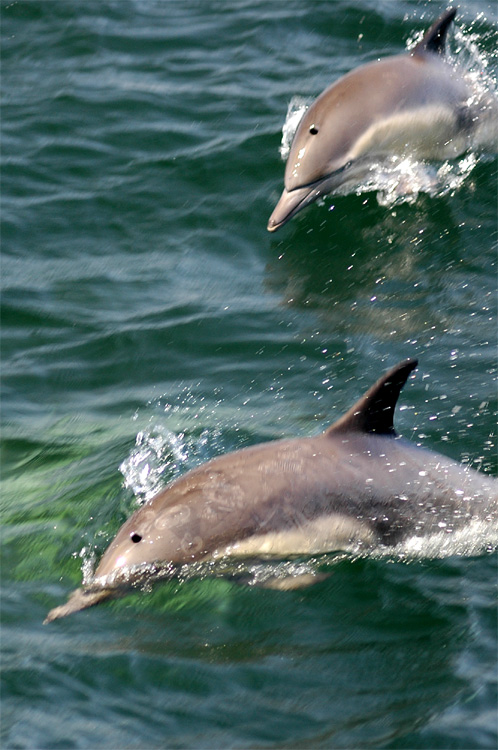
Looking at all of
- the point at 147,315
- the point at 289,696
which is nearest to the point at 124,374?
the point at 147,315

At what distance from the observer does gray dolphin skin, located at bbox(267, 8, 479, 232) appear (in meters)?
8.63

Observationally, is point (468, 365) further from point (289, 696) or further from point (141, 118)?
point (141, 118)

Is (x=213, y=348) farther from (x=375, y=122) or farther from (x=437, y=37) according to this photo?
(x=437, y=37)

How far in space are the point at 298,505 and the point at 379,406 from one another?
597mm

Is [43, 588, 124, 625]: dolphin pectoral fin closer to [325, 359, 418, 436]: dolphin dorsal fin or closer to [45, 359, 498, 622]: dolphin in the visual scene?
[45, 359, 498, 622]: dolphin

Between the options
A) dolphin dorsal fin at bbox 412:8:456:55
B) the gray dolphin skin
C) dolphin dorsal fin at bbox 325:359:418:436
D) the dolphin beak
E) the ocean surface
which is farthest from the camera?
dolphin dorsal fin at bbox 412:8:456:55

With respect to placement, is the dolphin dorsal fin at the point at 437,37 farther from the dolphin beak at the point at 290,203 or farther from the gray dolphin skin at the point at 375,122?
the dolphin beak at the point at 290,203

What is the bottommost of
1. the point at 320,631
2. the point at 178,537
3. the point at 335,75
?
the point at 320,631

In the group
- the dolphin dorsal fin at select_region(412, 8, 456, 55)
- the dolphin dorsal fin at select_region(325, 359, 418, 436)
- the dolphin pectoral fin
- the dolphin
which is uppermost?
the dolphin dorsal fin at select_region(412, 8, 456, 55)

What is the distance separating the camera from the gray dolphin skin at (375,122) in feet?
28.3

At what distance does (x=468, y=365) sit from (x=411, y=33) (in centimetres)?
504

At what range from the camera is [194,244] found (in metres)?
8.93

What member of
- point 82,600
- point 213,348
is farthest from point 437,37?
point 82,600

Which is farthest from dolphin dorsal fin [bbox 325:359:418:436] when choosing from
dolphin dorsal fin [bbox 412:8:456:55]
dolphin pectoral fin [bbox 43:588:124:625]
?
dolphin dorsal fin [bbox 412:8:456:55]
